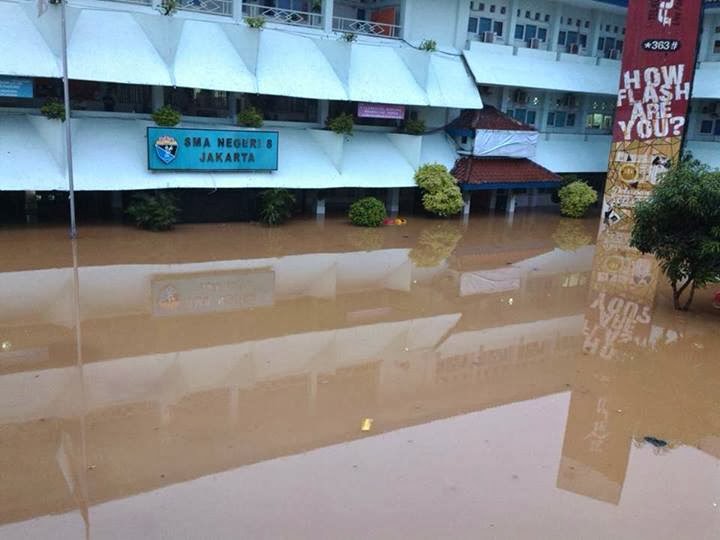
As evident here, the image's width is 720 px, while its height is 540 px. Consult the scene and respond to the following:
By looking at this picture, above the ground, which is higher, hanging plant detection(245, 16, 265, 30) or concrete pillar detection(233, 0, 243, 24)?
concrete pillar detection(233, 0, 243, 24)

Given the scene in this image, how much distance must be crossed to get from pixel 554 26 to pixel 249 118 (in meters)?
13.5

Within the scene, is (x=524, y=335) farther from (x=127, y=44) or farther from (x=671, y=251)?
(x=127, y=44)

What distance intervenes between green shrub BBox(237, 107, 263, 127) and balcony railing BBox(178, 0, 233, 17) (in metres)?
2.84

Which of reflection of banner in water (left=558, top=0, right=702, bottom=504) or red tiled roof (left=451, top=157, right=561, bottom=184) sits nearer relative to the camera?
reflection of banner in water (left=558, top=0, right=702, bottom=504)

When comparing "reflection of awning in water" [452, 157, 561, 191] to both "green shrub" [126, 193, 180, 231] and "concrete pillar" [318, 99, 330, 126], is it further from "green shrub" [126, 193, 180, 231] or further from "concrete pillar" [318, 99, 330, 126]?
"green shrub" [126, 193, 180, 231]

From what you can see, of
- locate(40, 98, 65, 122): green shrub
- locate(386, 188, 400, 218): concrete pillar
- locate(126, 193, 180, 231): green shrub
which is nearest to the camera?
locate(40, 98, 65, 122): green shrub

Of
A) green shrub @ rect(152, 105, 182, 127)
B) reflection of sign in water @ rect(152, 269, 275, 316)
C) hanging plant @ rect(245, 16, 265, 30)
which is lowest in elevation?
reflection of sign in water @ rect(152, 269, 275, 316)

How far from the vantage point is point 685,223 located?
36.3ft

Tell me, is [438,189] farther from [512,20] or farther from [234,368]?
[234,368]

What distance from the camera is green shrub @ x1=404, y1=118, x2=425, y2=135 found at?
808 inches

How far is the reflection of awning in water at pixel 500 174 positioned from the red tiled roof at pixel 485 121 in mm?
1096

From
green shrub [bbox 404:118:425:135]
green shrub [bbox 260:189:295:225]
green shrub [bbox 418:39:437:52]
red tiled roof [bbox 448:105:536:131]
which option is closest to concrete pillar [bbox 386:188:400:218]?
green shrub [bbox 404:118:425:135]

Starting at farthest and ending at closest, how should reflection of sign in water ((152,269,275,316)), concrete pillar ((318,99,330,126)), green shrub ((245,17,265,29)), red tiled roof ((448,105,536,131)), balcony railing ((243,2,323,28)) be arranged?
red tiled roof ((448,105,536,131)) < concrete pillar ((318,99,330,126)) < balcony railing ((243,2,323,28)) < green shrub ((245,17,265,29)) < reflection of sign in water ((152,269,275,316))

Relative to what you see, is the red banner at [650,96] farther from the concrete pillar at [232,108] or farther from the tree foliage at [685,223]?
the concrete pillar at [232,108]
